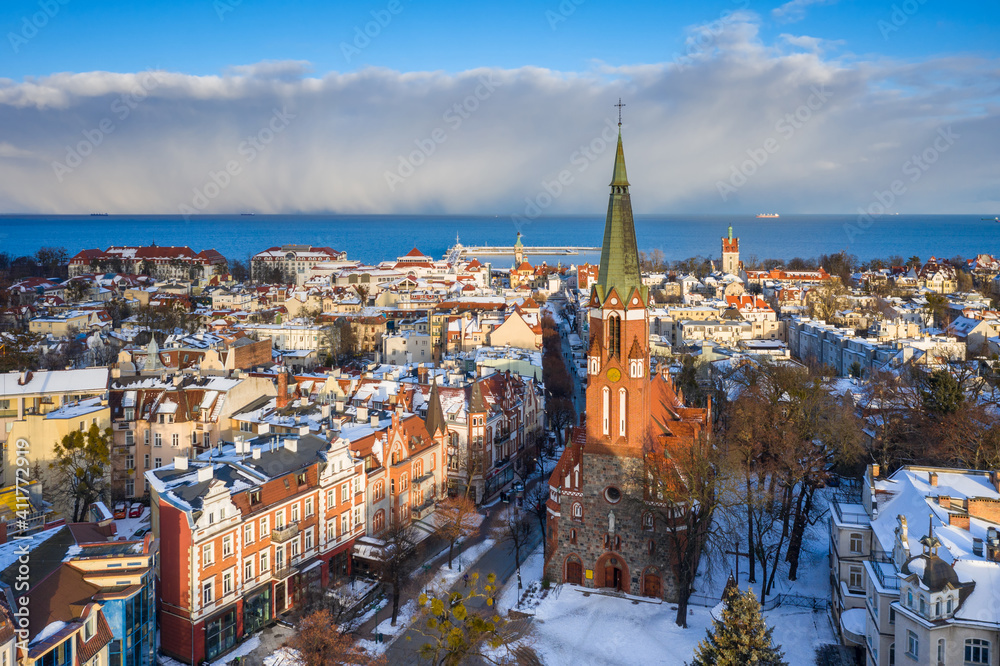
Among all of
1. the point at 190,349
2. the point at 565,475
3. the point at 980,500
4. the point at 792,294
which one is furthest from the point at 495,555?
the point at 792,294

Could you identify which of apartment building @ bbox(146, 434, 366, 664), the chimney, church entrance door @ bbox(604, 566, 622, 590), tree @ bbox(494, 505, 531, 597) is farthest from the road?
the chimney

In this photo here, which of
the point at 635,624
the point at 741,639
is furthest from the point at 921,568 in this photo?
the point at 635,624

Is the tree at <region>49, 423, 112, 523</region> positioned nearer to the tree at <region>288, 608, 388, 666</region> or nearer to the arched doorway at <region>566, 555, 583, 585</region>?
the tree at <region>288, 608, 388, 666</region>

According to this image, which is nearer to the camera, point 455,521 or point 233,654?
point 233,654

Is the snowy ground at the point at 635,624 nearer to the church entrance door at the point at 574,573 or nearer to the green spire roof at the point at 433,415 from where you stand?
the church entrance door at the point at 574,573

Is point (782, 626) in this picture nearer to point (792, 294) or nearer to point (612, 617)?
point (612, 617)

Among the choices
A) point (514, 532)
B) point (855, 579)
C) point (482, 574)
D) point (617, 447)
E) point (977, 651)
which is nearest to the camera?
point (977, 651)

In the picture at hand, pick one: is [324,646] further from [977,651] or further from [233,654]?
[977,651]
